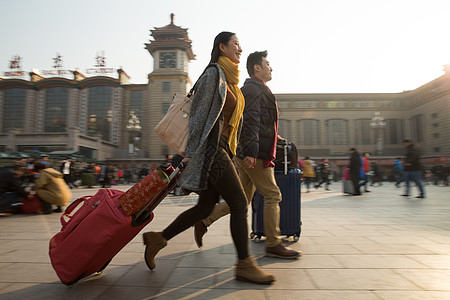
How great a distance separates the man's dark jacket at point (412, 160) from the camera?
30.7 ft

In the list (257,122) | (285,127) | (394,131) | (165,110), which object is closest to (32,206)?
(257,122)

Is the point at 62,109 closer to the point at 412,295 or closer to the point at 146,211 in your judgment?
the point at 146,211

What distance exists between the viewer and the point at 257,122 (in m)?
2.83

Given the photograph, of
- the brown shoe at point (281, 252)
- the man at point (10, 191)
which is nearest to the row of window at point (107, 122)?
the man at point (10, 191)

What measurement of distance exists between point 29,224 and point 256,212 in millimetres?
3870

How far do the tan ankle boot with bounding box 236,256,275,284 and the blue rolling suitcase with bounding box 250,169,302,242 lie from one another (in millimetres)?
1318

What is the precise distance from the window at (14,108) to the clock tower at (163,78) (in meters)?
21.5

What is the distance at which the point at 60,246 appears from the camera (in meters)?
2.11

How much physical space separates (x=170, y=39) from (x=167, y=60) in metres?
3.51

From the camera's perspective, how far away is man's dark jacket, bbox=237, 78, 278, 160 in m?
2.74

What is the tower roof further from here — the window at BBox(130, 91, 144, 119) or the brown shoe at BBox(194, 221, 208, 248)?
the brown shoe at BBox(194, 221, 208, 248)

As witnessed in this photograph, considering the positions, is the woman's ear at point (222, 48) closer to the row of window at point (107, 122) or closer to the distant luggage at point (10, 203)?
the distant luggage at point (10, 203)

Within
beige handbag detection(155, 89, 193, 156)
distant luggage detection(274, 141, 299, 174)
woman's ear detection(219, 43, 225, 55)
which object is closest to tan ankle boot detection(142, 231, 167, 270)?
beige handbag detection(155, 89, 193, 156)

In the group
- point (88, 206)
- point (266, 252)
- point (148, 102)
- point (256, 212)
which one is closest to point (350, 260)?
point (266, 252)
